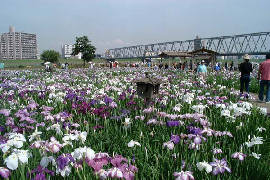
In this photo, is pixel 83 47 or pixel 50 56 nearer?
pixel 83 47

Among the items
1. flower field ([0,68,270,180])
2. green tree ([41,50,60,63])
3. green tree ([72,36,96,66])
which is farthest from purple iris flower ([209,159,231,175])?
green tree ([41,50,60,63])

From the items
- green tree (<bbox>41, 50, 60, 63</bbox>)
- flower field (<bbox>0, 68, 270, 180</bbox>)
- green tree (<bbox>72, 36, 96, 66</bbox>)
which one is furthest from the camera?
green tree (<bbox>41, 50, 60, 63</bbox>)

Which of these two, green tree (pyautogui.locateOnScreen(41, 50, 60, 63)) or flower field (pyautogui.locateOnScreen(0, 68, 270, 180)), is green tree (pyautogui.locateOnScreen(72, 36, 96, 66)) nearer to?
green tree (pyautogui.locateOnScreen(41, 50, 60, 63))

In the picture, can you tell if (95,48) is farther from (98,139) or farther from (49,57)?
(98,139)

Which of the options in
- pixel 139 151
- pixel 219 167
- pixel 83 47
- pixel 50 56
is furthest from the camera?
pixel 50 56

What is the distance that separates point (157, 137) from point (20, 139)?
6.42 feet

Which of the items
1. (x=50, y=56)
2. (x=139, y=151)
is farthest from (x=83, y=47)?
(x=139, y=151)

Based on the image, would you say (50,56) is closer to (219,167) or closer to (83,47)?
(83,47)

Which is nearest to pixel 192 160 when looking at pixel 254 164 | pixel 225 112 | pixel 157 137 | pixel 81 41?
pixel 254 164

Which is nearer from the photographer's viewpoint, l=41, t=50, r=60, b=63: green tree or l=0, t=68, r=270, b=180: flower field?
l=0, t=68, r=270, b=180: flower field

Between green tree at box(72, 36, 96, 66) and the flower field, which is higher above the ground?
green tree at box(72, 36, 96, 66)

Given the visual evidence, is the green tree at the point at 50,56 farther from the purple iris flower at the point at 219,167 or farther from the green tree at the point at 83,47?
the purple iris flower at the point at 219,167

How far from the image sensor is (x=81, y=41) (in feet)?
173

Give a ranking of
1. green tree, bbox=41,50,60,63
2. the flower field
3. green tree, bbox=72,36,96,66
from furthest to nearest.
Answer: green tree, bbox=41,50,60,63 < green tree, bbox=72,36,96,66 < the flower field
